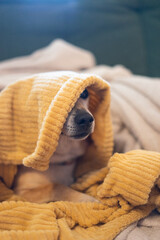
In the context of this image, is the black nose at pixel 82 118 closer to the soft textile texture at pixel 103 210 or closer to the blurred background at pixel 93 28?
the soft textile texture at pixel 103 210

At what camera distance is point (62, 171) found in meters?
0.88

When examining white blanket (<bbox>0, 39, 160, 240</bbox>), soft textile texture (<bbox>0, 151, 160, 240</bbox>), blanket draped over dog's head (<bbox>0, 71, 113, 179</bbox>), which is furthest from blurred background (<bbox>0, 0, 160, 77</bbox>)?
soft textile texture (<bbox>0, 151, 160, 240</bbox>)

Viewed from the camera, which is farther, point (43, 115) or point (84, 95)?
point (84, 95)

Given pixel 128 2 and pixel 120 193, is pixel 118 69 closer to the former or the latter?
pixel 128 2

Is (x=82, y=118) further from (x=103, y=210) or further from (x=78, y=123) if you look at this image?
(x=103, y=210)

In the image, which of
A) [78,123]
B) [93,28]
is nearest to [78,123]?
[78,123]

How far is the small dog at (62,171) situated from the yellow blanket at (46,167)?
0.05 metres

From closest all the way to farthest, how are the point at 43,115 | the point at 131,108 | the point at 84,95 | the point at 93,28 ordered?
the point at 43,115
the point at 84,95
the point at 131,108
the point at 93,28

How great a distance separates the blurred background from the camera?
152 centimetres

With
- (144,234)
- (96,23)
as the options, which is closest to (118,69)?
(96,23)

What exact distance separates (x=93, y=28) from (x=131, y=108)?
92 centimetres

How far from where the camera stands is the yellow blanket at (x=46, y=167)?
0.61 meters

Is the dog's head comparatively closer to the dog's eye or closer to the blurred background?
the dog's eye

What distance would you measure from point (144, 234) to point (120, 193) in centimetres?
11
